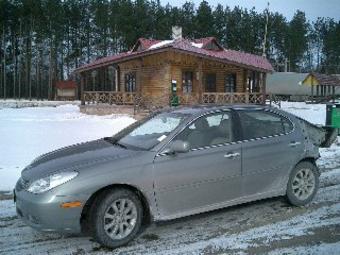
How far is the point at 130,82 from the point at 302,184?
25.9 metres

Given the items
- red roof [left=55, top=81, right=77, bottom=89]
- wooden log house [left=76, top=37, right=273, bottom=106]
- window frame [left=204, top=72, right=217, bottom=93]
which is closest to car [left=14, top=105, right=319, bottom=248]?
wooden log house [left=76, top=37, right=273, bottom=106]

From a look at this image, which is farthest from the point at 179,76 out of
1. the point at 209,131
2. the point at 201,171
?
the point at 201,171

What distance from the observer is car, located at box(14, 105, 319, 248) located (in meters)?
4.97

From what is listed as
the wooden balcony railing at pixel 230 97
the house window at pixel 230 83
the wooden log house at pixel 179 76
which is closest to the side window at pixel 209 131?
the wooden log house at pixel 179 76

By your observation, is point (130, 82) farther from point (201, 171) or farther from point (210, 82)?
point (201, 171)

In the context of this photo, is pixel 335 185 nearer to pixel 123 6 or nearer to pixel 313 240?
pixel 313 240

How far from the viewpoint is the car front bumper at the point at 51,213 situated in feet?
15.8

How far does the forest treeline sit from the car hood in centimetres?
5881

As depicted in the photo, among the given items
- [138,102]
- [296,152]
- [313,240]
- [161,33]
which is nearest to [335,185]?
[296,152]

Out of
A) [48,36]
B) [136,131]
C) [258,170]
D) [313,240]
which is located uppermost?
[48,36]

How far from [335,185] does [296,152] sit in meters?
1.90

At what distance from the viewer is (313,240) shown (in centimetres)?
530

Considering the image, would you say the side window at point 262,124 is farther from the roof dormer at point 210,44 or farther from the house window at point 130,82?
the roof dormer at point 210,44

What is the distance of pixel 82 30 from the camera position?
230 feet
